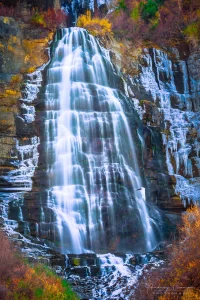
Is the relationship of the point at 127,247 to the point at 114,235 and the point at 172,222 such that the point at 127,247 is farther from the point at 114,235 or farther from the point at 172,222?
the point at 172,222

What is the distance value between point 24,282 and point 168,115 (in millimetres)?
18947

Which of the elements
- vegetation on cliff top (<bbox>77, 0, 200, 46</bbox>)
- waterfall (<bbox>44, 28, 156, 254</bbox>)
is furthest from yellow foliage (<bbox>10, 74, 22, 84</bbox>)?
vegetation on cliff top (<bbox>77, 0, 200, 46</bbox>)

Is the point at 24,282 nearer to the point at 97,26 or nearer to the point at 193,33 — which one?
the point at 97,26

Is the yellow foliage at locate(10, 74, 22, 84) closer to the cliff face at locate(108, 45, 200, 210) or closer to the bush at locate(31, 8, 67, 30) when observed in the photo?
the bush at locate(31, 8, 67, 30)

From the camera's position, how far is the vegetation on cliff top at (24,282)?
12.2 meters

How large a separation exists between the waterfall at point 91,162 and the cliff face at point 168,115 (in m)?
Answer: 1.93

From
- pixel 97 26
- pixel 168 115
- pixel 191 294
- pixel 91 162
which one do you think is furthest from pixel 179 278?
pixel 97 26

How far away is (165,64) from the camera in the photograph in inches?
1208

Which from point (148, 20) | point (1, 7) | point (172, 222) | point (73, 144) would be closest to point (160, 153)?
point (172, 222)

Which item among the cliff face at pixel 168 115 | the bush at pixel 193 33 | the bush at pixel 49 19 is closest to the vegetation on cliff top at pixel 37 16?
the bush at pixel 49 19

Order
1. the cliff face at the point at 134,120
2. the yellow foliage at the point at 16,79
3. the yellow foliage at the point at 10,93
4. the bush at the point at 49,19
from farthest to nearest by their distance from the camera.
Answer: the bush at the point at 49,19
the yellow foliage at the point at 16,79
the yellow foliage at the point at 10,93
the cliff face at the point at 134,120

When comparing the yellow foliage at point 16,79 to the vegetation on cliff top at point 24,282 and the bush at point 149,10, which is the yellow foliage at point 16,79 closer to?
the vegetation on cliff top at point 24,282

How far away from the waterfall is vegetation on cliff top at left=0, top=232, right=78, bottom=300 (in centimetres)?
478

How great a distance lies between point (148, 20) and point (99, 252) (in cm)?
2269
